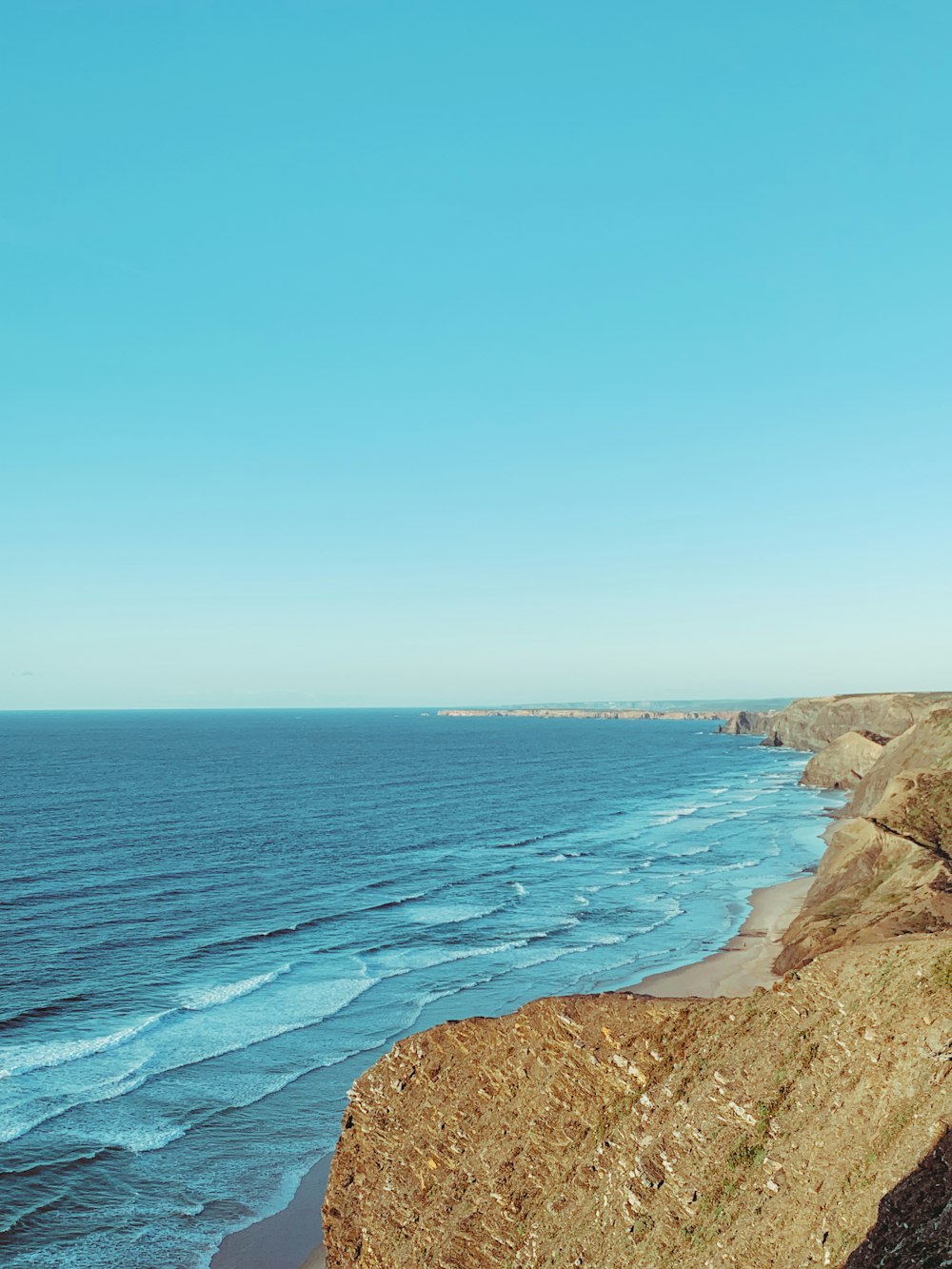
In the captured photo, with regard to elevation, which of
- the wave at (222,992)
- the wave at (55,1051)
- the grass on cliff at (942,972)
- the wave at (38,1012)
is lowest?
the wave at (222,992)

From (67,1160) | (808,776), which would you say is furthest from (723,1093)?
(808,776)

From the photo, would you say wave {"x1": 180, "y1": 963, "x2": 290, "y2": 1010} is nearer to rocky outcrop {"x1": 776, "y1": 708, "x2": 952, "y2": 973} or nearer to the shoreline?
the shoreline

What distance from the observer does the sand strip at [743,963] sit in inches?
1598

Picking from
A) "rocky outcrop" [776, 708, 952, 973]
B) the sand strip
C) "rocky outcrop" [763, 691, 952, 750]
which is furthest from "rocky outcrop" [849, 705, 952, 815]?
"rocky outcrop" [763, 691, 952, 750]

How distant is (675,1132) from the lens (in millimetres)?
17062

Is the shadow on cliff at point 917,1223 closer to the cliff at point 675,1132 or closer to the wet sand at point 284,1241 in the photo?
the cliff at point 675,1132

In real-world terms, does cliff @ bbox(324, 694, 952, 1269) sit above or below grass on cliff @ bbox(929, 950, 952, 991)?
below

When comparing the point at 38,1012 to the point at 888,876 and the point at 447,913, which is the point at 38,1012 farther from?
the point at 888,876

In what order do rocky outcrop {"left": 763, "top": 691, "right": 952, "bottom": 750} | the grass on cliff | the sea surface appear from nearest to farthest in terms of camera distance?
the grass on cliff < the sea surface < rocky outcrop {"left": 763, "top": 691, "right": 952, "bottom": 750}

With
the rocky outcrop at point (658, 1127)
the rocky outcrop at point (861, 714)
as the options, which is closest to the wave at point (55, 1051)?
the rocky outcrop at point (658, 1127)

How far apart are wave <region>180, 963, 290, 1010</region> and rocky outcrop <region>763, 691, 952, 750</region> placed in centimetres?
8603

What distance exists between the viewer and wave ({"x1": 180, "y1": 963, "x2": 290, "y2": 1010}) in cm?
3966

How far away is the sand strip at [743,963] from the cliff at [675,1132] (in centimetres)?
1682

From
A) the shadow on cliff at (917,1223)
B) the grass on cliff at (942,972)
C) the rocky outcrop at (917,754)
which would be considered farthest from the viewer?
the rocky outcrop at (917,754)
